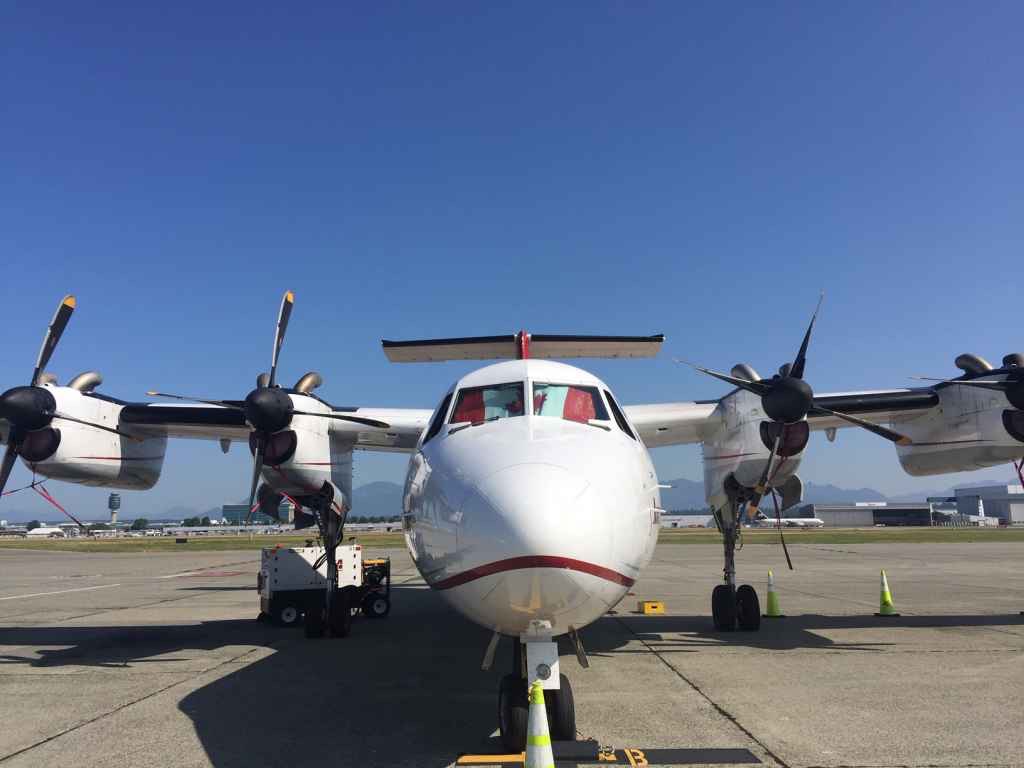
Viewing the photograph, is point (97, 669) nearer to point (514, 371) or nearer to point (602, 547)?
point (514, 371)

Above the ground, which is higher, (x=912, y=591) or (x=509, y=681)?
(x=509, y=681)

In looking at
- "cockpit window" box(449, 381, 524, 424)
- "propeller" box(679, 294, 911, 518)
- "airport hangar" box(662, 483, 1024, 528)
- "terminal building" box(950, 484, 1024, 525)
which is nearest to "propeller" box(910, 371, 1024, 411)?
"propeller" box(679, 294, 911, 518)

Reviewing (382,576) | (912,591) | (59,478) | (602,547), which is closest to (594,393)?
(602,547)

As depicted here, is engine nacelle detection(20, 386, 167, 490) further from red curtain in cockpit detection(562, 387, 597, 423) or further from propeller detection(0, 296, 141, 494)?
red curtain in cockpit detection(562, 387, 597, 423)

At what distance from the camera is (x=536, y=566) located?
169 inches

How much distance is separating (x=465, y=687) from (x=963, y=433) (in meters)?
9.86

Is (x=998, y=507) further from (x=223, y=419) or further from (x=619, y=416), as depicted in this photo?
(x=619, y=416)

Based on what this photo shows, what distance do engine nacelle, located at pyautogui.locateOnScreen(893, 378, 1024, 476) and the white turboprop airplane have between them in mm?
27

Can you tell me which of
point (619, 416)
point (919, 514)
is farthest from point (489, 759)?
point (919, 514)

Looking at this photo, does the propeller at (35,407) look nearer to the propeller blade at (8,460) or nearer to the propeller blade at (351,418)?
the propeller blade at (8,460)

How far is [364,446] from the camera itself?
13422 mm

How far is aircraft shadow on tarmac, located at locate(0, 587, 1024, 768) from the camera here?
5.80 meters

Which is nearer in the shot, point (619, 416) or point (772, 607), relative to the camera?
point (619, 416)

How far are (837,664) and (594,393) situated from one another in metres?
5.49
